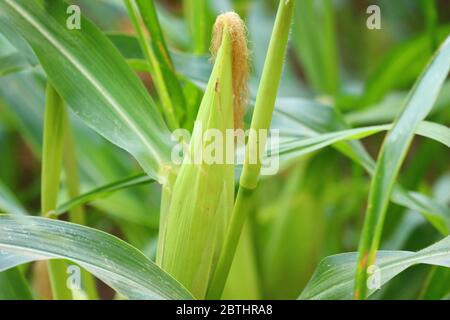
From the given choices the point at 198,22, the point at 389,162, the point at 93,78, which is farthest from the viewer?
the point at 198,22

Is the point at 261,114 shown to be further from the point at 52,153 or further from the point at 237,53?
the point at 52,153

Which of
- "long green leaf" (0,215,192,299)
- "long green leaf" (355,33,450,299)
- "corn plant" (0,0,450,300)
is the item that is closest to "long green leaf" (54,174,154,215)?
"corn plant" (0,0,450,300)

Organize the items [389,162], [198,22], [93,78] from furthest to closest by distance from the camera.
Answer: [198,22] → [93,78] → [389,162]

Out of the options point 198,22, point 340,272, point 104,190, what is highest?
point 198,22

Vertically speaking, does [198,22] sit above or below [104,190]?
above

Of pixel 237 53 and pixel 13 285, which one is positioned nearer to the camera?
pixel 237 53

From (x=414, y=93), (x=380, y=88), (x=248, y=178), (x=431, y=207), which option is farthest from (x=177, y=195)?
(x=380, y=88)

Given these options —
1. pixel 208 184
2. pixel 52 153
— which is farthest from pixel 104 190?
pixel 208 184
